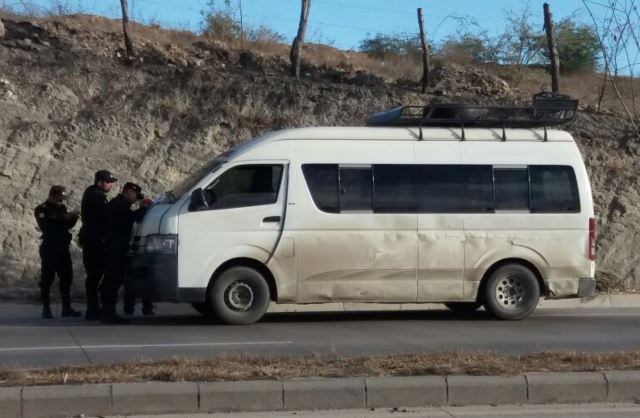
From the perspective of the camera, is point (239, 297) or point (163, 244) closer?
point (163, 244)

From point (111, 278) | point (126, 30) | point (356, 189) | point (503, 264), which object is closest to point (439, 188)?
point (356, 189)

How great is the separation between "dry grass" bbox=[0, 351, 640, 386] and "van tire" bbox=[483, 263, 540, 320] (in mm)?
4508

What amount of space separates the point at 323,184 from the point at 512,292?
3.04 metres

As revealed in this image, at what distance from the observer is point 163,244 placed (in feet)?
43.2

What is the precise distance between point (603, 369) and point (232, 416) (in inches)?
127

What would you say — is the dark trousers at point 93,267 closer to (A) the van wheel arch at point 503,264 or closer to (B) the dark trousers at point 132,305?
(B) the dark trousers at point 132,305

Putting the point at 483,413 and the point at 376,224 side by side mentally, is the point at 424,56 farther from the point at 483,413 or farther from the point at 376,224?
the point at 483,413

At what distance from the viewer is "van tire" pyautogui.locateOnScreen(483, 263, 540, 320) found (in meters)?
14.1

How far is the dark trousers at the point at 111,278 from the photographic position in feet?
45.2

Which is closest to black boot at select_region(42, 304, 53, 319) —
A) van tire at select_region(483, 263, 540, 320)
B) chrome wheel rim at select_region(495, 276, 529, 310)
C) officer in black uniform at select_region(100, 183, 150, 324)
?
Answer: officer in black uniform at select_region(100, 183, 150, 324)

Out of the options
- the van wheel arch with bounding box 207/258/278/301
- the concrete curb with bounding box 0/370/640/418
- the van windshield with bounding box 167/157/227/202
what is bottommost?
the concrete curb with bounding box 0/370/640/418

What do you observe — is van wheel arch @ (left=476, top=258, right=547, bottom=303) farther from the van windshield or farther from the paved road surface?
the paved road surface

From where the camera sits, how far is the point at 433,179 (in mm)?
13945

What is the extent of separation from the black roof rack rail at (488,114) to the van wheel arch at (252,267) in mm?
2800
